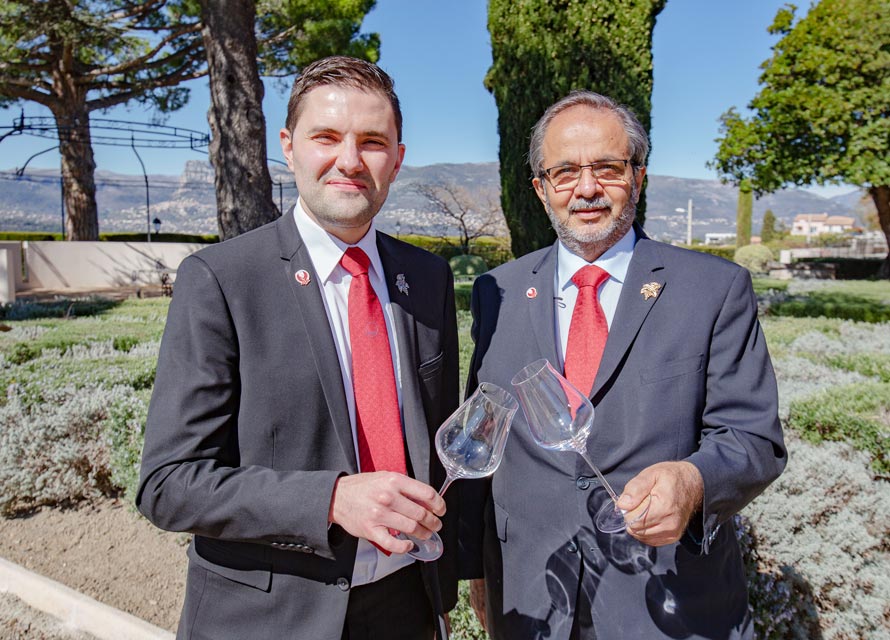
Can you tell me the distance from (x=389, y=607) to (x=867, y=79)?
911 inches

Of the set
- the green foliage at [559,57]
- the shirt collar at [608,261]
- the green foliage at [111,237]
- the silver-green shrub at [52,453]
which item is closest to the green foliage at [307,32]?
the green foliage at [111,237]

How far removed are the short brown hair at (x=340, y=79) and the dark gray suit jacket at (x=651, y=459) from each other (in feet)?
2.89

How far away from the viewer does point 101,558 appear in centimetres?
406

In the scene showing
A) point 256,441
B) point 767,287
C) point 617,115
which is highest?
point 617,115

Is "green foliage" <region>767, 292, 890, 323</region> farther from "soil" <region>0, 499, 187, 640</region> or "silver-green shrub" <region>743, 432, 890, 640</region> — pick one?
"soil" <region>0, 499, 187, 640</region>

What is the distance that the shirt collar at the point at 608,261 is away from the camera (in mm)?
2129

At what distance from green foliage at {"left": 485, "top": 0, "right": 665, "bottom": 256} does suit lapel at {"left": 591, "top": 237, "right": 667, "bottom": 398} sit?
21.3 feet

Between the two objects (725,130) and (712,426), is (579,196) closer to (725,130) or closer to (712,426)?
(712,426)

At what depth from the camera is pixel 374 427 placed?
1712 millimetres

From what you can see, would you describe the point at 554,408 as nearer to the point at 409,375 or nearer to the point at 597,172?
the point at 409,375

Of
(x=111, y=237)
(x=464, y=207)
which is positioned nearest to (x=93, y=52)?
(x=111, y=237)

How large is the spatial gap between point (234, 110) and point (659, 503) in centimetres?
650

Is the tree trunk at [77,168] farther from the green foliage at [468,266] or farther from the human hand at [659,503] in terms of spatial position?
the human hand at [659,503]

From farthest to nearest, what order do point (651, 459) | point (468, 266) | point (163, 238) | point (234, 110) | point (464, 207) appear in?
point (464, 207) → point (163, 238) → point (468, 266) → point (234, 110) → point (651, 459)
